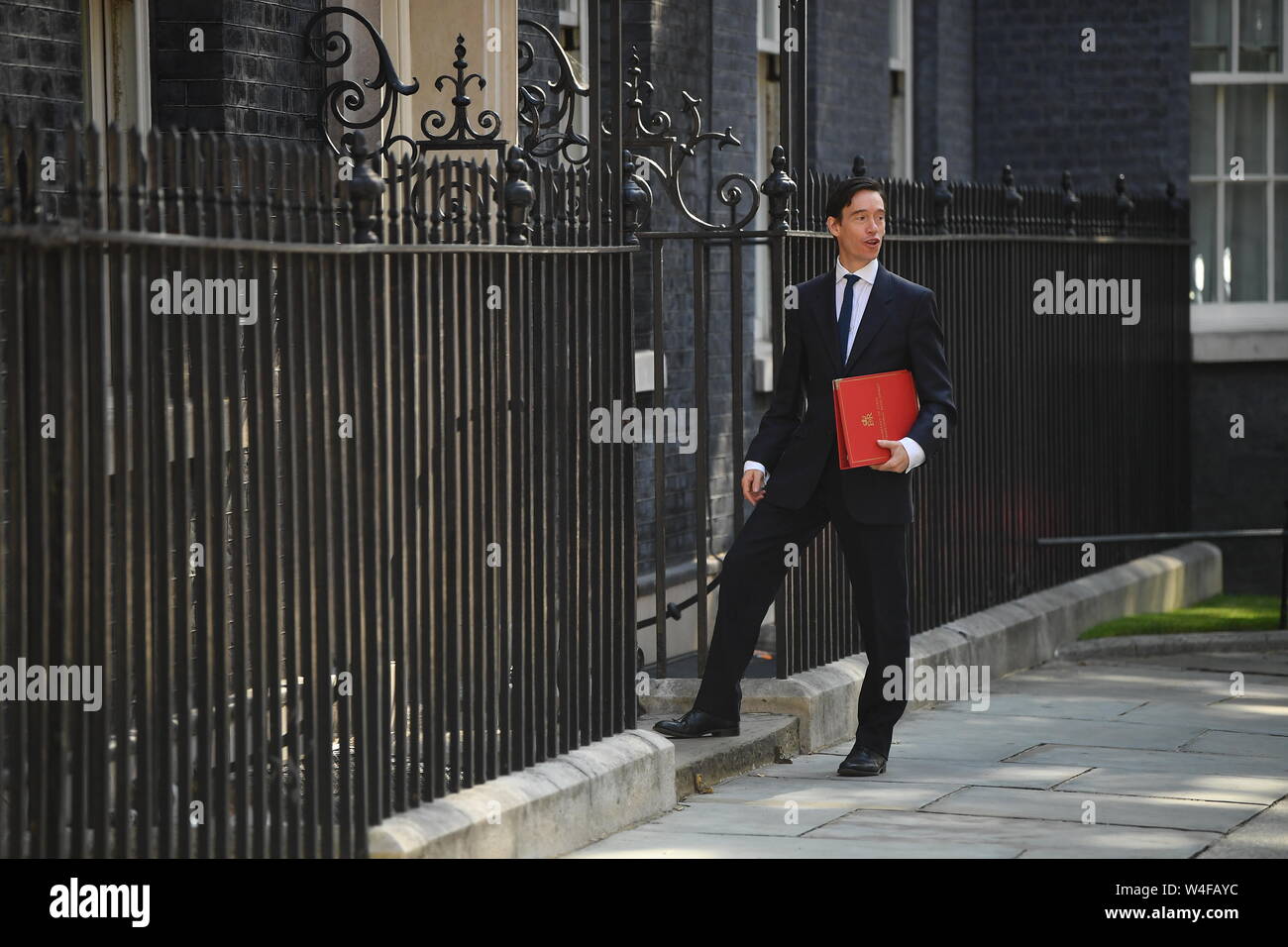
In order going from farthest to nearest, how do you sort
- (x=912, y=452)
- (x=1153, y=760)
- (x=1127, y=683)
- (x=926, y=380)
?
(x=1127, y=683) < (x=1153, y=760) < (x=926, y=380) < (x=912, y=452)

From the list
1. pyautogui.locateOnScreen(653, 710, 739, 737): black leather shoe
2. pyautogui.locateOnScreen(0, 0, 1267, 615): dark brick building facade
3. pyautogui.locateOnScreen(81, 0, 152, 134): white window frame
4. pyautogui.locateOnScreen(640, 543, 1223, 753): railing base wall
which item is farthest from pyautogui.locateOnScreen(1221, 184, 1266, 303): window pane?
pyautogui.locateOnScreen(81, 0, 152, 134): white window frame

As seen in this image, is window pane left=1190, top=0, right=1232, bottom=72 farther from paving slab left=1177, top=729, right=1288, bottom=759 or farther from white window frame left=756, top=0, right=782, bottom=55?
paving slab left=1177, top=729, right=1288, bottom=759

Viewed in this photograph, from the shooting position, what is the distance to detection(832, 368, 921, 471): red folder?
7246 millimetres

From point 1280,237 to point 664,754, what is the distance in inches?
395

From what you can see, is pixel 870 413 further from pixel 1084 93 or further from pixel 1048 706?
pixel 1084 93

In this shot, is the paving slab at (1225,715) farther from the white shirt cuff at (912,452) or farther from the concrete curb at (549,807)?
the concrete curb at (549,807)

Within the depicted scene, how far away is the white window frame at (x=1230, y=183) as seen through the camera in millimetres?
15391

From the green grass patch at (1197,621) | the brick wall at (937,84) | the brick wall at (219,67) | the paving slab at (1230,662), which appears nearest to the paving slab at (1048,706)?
the paving slab at (1230,662)

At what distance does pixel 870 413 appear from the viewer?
729 centimetres

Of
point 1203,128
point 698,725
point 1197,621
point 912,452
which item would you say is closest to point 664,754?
point 698,725

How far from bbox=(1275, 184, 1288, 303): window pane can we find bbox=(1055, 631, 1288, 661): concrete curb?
15.8ft

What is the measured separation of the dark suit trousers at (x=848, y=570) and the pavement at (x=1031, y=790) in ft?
1.41

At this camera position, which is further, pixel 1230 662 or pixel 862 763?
pixel 1230 662
